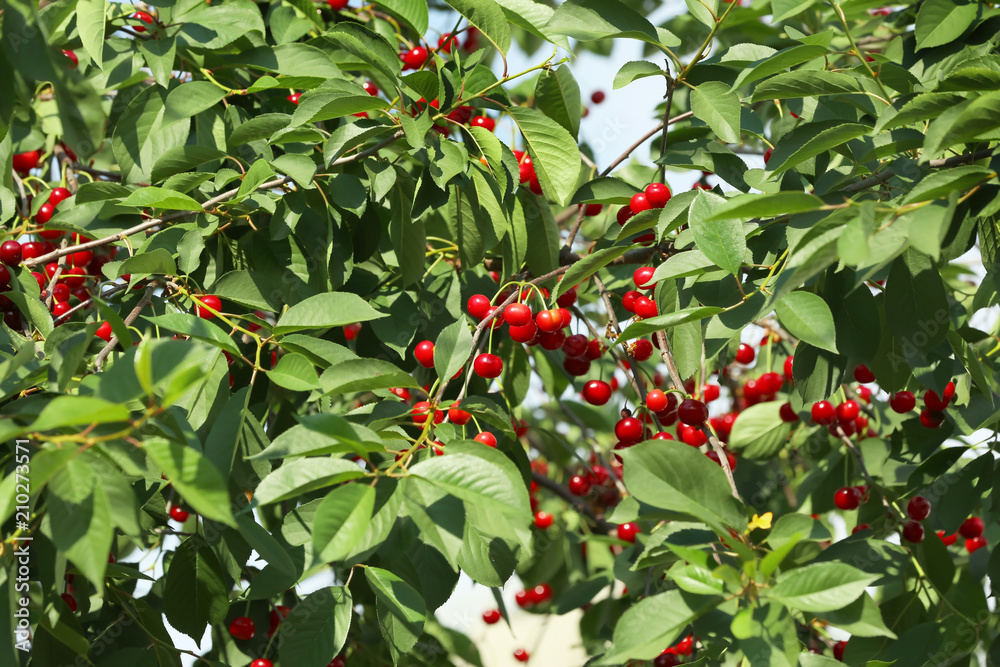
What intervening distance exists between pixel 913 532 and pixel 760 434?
0.61 m

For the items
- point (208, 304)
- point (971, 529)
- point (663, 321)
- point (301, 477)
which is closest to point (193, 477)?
point (301, 477)

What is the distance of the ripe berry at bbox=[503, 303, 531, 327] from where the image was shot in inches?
59.1

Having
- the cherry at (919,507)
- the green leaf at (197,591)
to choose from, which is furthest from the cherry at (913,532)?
the green leaf at (197,591)

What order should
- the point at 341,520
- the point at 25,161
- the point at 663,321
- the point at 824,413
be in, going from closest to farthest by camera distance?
the point at 341,520, the point at 663,321, the point at 824,413, the point at 25,161

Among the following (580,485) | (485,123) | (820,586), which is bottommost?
(580,485)

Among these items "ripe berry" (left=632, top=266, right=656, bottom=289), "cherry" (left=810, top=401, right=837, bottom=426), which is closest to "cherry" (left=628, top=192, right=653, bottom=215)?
"ripe berry" (left=632, top=266, right=656, bottom=289)

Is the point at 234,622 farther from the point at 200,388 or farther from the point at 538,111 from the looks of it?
the point at 538,111

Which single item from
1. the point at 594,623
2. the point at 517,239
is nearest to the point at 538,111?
the point at 517,239

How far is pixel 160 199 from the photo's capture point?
1431 mm

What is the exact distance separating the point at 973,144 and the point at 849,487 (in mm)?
1174

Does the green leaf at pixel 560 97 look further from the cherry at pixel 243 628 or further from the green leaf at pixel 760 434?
the cherry at pixel 243 628

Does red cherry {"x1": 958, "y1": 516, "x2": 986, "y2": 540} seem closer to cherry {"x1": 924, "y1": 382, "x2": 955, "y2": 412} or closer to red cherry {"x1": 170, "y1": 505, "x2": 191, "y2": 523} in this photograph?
cherry {"x1": 924, "y1": 382, "x2": 955, "y2": 412}

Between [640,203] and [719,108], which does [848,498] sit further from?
[719,108]

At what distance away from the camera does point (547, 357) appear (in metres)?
2.32
